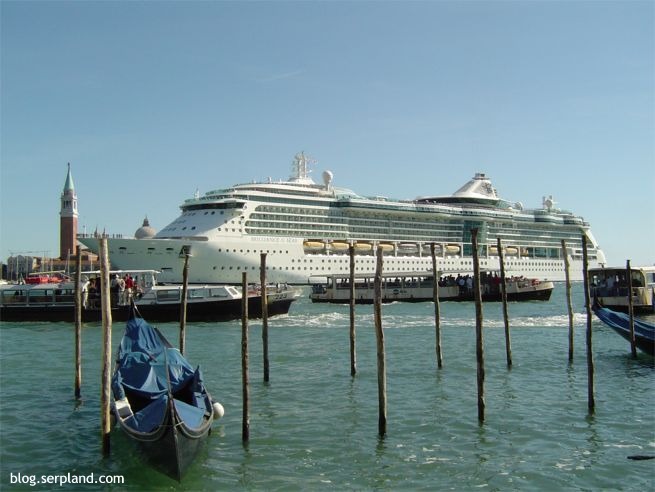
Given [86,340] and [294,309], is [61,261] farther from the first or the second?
[86,340]

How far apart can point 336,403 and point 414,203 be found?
2260 inches

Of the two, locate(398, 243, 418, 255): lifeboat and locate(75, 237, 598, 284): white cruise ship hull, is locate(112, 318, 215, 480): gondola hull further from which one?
locate(398, 243, 418, 255): lifeboat

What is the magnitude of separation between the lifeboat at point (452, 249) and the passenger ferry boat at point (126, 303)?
4275 centimetres

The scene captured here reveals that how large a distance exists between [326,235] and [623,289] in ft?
108

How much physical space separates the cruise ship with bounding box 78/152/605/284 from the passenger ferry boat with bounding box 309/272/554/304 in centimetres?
345

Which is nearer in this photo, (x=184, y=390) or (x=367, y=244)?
(x=184, y=390)

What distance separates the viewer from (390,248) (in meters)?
65.9

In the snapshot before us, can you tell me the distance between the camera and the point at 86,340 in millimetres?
22953

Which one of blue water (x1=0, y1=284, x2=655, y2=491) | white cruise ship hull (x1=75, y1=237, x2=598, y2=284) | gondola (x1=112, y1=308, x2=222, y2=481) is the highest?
white cruise ship hull (x1=75, y1=237, x2=598, y2=284)

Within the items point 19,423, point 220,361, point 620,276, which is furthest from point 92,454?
point 620,276

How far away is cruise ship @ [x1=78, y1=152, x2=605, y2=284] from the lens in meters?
52.6

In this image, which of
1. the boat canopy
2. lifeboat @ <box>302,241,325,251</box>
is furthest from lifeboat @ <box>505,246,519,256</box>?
the boat canopy

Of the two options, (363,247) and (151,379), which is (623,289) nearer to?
(151,379)

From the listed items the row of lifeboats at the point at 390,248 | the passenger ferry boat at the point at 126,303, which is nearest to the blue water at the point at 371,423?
the passenger ferry boat at the point at 126,303
